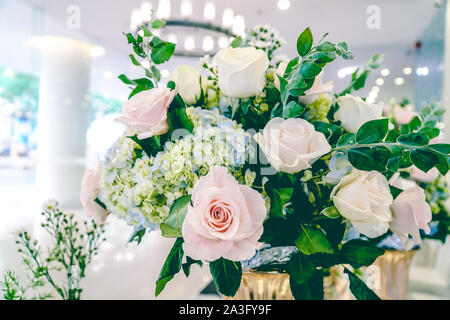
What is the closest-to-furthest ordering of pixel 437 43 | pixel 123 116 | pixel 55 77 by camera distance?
1. pixel 123 116
2. pixel 437 43
3. pixel 55 77

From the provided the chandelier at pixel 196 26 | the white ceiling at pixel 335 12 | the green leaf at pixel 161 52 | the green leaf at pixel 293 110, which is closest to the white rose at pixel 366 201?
the green leaf at pixel 293 110

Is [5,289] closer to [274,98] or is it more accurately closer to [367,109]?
[274,98]

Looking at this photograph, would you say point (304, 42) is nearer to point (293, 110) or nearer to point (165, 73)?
point (293, 110)

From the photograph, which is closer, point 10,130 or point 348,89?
point 348,89

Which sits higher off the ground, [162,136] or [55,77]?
[55,77]

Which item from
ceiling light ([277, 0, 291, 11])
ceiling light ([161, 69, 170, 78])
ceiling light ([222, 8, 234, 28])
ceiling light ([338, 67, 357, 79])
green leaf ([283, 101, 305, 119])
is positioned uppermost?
ceiling light ([222, 8, 234, 28])

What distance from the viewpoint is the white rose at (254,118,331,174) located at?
421 millimetres

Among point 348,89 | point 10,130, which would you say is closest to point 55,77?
point 10,130

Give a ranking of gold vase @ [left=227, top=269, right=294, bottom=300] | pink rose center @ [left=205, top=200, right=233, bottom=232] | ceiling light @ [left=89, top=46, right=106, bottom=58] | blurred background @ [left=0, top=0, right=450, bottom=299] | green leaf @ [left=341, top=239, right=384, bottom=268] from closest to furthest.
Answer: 1. pink rose center @ [left=205, top=200, right=233, bottom=232]
2. green leaf @ [left=341, top=239, right=384, bottom=268]
3. gold vase @ [left=227, top=269, right=294, bottom=300]
4. blurred background @ [left=0, top=0, right=450, bottom=299]
5. ceiling light @ [left=89, top=46, right=106, bottom=58]

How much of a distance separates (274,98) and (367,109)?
0.15 m

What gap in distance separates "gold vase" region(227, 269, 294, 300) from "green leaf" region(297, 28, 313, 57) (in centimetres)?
39

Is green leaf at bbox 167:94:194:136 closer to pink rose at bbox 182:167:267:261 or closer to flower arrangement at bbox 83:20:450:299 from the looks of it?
flower arrangement at bbox 83:20:450:299

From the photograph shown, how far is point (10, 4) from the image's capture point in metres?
4.29

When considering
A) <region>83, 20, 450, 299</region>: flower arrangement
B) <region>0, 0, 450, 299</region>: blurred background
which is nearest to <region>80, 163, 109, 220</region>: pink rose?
<region>83, 20, 450, 299</region>: flower arrangement
